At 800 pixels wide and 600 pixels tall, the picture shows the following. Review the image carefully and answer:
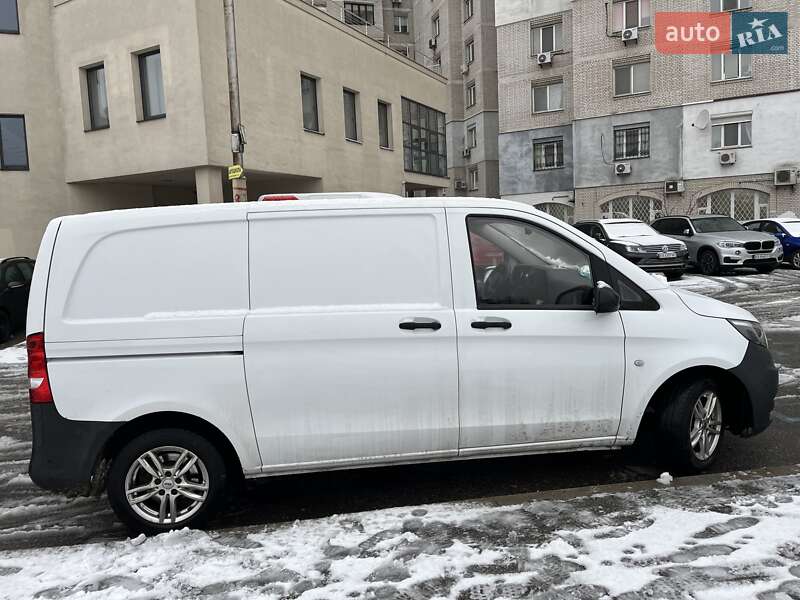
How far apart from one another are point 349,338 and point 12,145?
1753 cm

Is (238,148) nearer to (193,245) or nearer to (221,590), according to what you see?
(193,245)

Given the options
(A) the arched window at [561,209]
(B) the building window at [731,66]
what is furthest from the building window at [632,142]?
(A) the arched window at [561,209]

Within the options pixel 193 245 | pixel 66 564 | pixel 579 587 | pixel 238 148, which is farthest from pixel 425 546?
pixel 238 148

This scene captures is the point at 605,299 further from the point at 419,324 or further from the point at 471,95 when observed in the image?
the point at 471,95

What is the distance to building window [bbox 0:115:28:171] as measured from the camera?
17.2 m

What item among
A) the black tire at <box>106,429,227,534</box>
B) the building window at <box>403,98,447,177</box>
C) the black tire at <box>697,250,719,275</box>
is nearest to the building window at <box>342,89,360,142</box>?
the building window at <box>403,98,447,177</box>

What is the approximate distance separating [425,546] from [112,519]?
210cm

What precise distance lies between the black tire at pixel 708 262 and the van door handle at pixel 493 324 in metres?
16.0

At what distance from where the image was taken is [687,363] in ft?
13.2

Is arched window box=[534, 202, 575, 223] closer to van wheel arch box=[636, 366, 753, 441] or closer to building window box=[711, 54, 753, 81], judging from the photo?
building window box=[711, 54, 753, 81]

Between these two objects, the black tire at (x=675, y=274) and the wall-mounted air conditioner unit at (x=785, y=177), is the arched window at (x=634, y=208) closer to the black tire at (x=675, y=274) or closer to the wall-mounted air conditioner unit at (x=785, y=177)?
the wall-mounted air conditioner unit at (x=785, y=177)

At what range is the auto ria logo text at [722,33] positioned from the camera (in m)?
26.7

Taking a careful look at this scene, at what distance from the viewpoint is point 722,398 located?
4.34 m

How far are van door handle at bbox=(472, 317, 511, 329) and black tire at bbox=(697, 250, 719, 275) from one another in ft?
52.3
